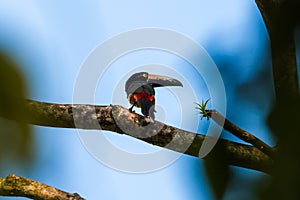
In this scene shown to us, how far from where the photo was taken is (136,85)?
14.8 ft

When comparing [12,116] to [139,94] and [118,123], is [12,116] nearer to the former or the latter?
[118,123]

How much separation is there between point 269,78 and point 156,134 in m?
1.94

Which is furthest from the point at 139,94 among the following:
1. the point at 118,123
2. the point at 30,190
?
the point at 30,190

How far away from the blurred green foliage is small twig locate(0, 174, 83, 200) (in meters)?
1.61

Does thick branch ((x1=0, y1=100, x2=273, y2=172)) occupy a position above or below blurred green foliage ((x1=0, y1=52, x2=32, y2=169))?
above

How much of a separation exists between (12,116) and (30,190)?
5.84 feet

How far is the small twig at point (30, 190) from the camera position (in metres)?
2.05

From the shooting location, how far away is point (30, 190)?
6.93 ft

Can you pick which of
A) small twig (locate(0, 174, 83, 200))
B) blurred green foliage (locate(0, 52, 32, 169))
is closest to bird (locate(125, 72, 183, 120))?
small twig (locate(0, 174, 83, 200))

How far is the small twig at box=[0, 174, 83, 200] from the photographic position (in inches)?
80.7

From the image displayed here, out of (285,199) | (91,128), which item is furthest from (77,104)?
(285,199)

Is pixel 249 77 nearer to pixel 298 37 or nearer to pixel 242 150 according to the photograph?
pixel 298 37

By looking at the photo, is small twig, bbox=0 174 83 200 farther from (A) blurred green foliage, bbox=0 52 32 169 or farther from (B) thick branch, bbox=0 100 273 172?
(A) blurred green foliage, bbox=0 52 32 169

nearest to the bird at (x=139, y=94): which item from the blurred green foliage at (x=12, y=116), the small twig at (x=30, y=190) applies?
the small twig at (x=30, y=190)
